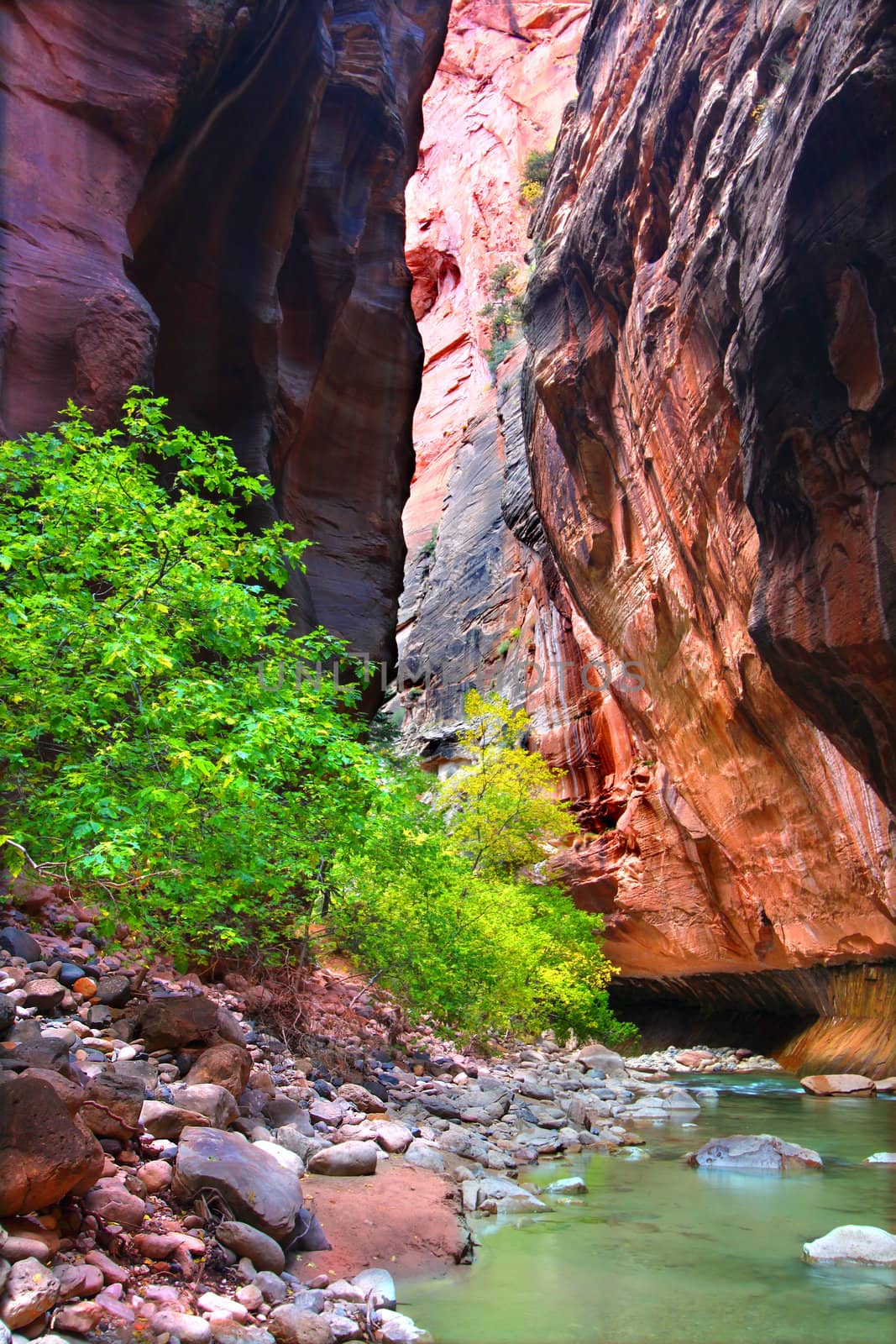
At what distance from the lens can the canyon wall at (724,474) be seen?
10.0 m

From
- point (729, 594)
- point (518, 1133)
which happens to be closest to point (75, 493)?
point (518, 1133)

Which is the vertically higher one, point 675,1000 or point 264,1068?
point 264,1068

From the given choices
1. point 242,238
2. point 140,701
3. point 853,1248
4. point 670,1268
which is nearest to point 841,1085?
point 853,1248

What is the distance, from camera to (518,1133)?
396 inches

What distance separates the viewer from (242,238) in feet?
44.8

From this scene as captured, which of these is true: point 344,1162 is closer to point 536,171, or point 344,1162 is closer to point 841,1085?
point 841,1085

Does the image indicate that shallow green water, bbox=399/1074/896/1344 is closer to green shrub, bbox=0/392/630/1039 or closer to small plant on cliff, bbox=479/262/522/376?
green shrub, bbox=0/392/630/1039

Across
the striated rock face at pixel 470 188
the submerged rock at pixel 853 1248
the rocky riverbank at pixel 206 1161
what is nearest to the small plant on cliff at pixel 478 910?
the rocky riverbank at pixel 206 1161

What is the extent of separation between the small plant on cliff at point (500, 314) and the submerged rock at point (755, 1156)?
41.4m

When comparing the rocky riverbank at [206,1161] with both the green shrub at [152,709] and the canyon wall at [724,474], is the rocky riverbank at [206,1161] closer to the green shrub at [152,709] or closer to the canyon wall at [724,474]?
the green shrub at [152,709]

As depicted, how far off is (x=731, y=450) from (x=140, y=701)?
11274mm

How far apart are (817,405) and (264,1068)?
9.24m

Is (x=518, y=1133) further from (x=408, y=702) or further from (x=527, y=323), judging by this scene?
(x=408, y=702)

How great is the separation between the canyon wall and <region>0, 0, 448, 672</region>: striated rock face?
412 cm
